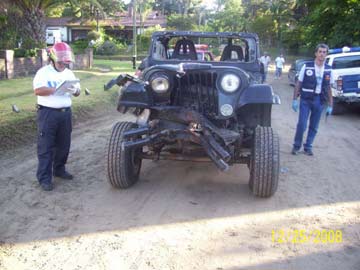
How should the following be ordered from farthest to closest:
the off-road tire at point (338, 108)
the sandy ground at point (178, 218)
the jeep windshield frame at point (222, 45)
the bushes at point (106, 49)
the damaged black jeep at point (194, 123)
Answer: the bushes at point (106, 49) → the off-road tire at point (338, 108) → the jeep windshield frame at point (222, 45) → the damaged black jeep at point (194, 123) → the sandy ground at point (178, 218)

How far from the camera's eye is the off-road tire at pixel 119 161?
4934mm

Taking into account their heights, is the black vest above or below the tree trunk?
below

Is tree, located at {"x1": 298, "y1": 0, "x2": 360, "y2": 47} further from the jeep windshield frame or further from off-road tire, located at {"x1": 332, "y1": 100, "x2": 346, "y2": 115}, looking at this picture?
the jeep windshield frame

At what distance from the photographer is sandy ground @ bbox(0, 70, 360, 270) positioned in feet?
11.8

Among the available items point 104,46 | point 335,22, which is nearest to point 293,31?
point 104,46

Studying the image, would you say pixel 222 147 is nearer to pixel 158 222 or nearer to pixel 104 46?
pixel 158 222

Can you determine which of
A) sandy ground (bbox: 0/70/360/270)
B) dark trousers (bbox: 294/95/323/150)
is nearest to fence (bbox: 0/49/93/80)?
sandy ground (bbox: 0/70/360/270)

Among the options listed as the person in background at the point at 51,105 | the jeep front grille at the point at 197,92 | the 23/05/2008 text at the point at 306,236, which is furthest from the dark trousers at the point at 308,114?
the person in background at the point at 51,105

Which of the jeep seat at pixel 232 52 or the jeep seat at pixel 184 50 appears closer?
the jeep seat at pixel 232 52

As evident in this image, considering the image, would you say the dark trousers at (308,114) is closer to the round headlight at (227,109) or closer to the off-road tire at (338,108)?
the round headlight at (227,109)

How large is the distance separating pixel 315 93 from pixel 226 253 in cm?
389

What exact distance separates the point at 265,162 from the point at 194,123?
88 centimetres

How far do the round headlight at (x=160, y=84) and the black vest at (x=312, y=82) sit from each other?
301cm

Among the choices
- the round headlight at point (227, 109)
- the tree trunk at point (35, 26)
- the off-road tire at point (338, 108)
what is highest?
the tree trunk at point (35, 26)
